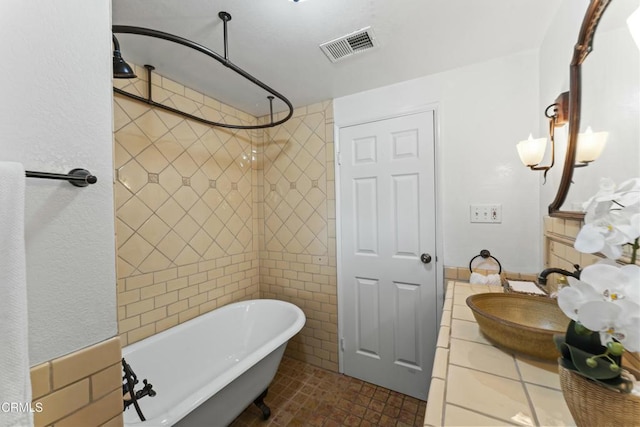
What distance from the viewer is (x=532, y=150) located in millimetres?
1344

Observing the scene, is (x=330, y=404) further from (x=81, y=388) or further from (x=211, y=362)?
(x=81, y=388)

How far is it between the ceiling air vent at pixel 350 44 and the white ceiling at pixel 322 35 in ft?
0.12

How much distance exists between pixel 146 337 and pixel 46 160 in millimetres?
1572

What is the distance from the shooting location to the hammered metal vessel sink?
775 millimetres

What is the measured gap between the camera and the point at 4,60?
1.72 ft

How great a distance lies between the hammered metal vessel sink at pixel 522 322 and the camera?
775mm

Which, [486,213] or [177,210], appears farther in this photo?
→ [177,210]

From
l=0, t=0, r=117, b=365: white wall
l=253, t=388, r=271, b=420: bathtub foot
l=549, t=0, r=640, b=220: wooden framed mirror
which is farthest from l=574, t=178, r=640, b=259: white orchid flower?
l=253, t=388, r=271, b=420: bathtub foot

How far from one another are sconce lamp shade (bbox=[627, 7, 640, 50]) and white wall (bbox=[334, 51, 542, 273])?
0.99m

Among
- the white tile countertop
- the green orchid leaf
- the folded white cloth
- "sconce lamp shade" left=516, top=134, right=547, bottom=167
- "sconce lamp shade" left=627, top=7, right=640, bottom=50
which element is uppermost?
"sconce lamp shade" left=627, top=7, right=640, bottom=50

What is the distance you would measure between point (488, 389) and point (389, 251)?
134cm

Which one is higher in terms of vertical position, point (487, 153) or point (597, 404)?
point (487, 153)

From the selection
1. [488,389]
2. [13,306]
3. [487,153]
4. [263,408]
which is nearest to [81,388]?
[13,306]

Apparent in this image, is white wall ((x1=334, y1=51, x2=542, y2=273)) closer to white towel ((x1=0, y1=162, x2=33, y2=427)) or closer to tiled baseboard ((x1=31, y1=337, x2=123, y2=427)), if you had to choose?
tiled baseboard ((x1=31, y1=337, x2=123, y2=427))
